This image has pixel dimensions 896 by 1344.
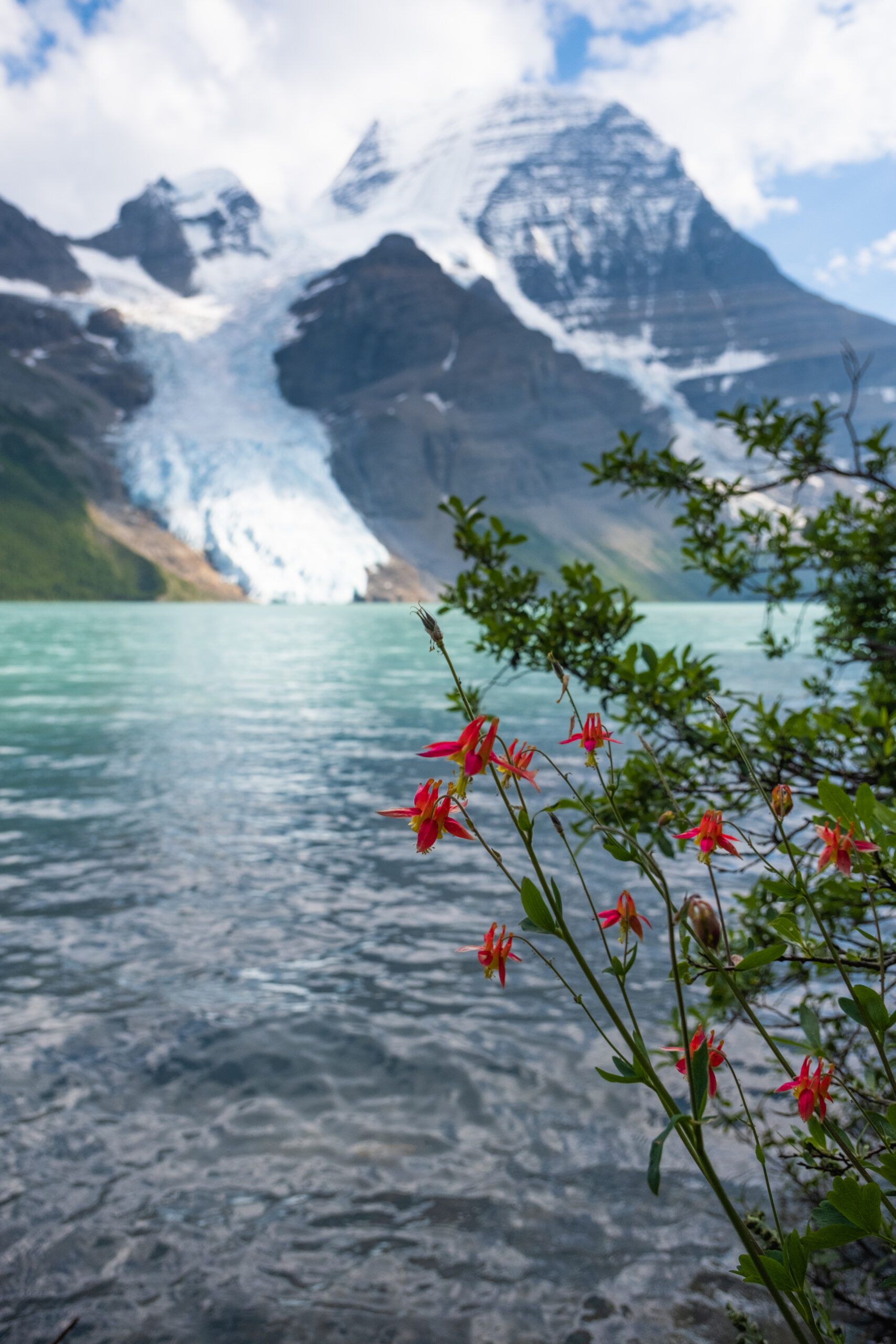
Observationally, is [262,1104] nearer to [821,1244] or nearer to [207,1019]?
[207,1019]

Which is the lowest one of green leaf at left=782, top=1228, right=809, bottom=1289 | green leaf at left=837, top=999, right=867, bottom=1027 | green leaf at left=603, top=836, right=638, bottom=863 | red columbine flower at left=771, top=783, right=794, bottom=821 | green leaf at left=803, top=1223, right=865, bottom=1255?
green leaf at left=782, top=1228, right=809, bottom=1289

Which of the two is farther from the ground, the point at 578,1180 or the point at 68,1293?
the point at 578,1180

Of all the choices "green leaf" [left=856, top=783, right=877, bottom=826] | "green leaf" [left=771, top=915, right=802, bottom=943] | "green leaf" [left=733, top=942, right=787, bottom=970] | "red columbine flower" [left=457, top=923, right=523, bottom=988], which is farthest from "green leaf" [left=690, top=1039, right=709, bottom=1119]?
"green leaf" [left=856, top=783, right=877, bottom=826]

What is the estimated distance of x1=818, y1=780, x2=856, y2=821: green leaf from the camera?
163cm

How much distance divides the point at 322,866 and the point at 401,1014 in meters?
5.34

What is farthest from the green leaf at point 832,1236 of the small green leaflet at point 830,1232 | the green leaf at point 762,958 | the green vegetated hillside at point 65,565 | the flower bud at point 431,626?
the green vegetated hillside at point 65,565

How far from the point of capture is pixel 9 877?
12445 mm

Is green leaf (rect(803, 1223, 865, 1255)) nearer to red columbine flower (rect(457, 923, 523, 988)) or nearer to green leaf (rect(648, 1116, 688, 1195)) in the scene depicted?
green leaf (rect(648, 1116, 688, 1195))

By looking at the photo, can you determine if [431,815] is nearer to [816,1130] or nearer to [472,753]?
[472,753]

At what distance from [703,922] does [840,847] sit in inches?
21.2

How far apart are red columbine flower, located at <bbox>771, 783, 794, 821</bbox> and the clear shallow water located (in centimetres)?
433

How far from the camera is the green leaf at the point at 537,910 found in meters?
1.40

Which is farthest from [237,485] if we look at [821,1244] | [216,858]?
[821,1244]

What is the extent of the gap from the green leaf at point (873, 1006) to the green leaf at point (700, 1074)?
0.36 metres
